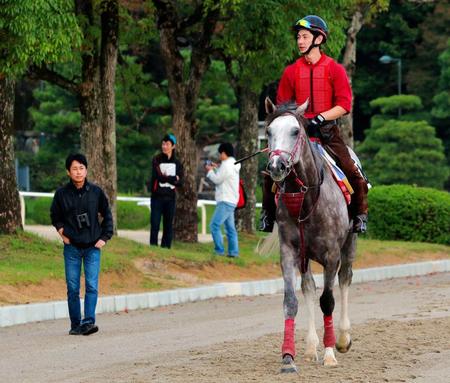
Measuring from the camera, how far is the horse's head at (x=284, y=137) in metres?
10.5

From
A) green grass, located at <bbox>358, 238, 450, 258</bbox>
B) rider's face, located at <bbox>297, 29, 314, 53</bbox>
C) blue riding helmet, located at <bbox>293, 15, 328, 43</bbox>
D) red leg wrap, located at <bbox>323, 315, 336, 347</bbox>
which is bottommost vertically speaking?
green grass, located at <bbox>358, 238, 450, 258</bbox>

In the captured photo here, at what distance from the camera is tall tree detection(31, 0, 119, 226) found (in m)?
22.6

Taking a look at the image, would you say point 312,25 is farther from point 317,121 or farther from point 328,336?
point 328,336

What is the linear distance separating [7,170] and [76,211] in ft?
23.4

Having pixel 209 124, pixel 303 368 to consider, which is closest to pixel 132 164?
pixel 209 124

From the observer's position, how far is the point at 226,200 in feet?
75.5

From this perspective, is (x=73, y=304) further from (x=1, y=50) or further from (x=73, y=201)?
(x=1, y=50)

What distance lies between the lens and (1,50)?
18.2 m

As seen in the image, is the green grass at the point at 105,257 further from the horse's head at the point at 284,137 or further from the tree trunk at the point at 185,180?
the horse's head at the point at 284,137

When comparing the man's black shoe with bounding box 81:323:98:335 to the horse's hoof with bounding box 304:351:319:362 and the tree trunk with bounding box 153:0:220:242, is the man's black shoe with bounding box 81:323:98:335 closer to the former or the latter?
the horse's hoof with bounding box 304:351:319:362

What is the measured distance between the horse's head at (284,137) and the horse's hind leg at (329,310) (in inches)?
45.3

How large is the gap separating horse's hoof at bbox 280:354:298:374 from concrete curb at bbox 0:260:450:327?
17.7ft

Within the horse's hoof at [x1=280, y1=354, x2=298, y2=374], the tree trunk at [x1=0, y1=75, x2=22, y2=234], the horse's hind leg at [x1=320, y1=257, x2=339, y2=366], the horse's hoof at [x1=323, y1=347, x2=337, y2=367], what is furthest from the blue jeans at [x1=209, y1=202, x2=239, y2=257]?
the horse's hoof at [x1=280, y1=354, x2=298, y2=374]

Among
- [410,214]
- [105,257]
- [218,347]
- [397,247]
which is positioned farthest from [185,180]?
[218,347]
